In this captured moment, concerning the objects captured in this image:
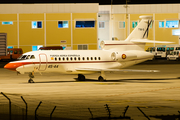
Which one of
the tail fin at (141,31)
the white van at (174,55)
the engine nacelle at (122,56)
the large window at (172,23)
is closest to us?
the engine nacelle at (122,56)

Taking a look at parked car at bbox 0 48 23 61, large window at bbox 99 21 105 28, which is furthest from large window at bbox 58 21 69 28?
large window at bbox 99 21 105 28

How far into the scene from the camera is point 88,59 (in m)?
32.3

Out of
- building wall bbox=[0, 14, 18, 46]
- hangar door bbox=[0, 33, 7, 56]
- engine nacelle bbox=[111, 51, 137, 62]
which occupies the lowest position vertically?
engine nacelle bbox=[111, 51, 137, 62]

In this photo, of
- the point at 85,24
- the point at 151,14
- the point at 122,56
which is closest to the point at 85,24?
the point at 85,24

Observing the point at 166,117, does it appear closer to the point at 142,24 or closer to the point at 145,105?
the point at 145,105

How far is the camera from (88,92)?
82.4 feet

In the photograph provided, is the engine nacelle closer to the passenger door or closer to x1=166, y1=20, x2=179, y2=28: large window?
the passenger door

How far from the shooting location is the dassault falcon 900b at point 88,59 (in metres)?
30.9

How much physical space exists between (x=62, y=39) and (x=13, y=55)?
1184 cm

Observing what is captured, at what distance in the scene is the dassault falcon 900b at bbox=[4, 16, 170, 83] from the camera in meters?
30.9

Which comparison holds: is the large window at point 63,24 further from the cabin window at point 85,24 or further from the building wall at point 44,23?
the cabin window at point 85,24

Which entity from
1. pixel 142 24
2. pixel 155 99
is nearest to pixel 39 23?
pixel 142 24

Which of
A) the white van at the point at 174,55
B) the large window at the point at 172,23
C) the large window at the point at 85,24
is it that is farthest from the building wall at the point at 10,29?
the large window at the point at 172,23

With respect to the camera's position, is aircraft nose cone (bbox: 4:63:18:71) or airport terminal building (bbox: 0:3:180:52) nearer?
aircraft nose cone (bbox: 4:63:18:71)
